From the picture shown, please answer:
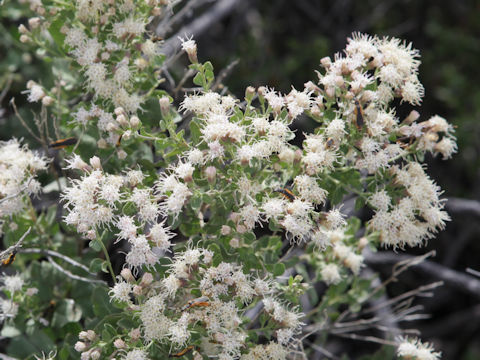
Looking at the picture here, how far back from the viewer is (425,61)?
4.52 m

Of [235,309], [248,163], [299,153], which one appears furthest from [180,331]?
[299,153]

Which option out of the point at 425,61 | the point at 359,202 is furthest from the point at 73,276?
the point at 425,61

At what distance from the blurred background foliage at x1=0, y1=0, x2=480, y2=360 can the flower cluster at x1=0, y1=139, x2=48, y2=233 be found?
71.5 inches

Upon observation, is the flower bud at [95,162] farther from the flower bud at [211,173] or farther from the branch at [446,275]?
the branch at [446,275]

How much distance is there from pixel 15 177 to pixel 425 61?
11.5 ft

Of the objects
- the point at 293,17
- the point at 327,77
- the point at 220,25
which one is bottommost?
the point at 327,77

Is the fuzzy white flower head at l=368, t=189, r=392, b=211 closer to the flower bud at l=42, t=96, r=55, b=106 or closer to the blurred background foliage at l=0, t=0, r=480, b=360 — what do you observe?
the flower bud at l=42, t=96, r=55, b=106

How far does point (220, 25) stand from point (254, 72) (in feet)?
3.43

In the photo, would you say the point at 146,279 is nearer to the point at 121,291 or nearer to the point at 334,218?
the point at 121,291

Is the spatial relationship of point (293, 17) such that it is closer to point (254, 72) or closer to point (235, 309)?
point (254, 72)

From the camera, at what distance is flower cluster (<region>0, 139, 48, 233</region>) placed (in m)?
2.31

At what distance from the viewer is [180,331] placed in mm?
1883

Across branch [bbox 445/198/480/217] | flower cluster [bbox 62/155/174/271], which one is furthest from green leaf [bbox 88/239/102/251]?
branch [bbox 445/198/480/217]

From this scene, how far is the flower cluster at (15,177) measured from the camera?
2309 millimetres
